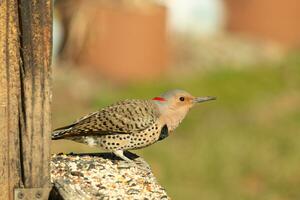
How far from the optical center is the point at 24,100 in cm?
436

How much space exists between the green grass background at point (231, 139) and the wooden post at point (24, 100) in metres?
6.19

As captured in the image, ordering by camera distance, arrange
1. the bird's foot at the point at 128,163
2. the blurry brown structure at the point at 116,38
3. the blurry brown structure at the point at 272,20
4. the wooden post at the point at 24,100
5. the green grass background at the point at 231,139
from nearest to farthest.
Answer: the wooden post at the point at 24,100 → the bird's foot at the point at 128,163 → the green grass background at the point at 231,139 → the blurry brown structure at the point at 116,38 → the blurry brown structure at the point at 272,20

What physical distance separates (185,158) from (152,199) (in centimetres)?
755

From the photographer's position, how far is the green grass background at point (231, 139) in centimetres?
1153

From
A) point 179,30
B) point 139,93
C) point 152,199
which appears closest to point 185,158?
point 139,93

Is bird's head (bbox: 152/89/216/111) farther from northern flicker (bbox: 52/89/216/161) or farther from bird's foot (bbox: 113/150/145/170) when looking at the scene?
bird's foot (bbox: 113/150/145/170)

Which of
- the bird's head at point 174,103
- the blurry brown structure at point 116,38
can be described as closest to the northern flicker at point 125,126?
the bird's head at point 174,103

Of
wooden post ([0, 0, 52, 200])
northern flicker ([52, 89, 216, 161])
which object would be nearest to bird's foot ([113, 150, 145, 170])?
northern flicker ([52, 89, 216, 161])

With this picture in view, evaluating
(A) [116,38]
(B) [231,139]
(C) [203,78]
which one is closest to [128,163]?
(B) [231,139]

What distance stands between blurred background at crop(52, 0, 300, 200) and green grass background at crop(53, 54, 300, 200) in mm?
16

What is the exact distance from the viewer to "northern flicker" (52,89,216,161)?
6152 mm

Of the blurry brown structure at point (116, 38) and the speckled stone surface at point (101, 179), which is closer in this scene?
the speckled stone surface at point (101, 179)

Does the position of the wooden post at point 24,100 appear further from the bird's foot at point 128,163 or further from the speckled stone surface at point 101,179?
the bird's foot at point 128,163

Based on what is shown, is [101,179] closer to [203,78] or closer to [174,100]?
[174,100]
